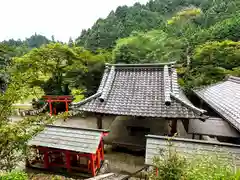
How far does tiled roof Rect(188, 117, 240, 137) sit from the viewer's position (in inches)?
302

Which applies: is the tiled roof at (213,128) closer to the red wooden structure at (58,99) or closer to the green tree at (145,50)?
the green tree at (145,50)

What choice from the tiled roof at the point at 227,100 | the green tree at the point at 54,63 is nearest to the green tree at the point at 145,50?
the green tree at the point at 54,63

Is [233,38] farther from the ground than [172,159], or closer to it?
farther from the ground

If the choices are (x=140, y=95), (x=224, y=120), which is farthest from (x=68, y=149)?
(x=224, y=120)

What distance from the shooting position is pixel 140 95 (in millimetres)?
8945

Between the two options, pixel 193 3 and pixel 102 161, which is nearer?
pixel 102 161

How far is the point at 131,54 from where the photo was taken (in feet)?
57.1

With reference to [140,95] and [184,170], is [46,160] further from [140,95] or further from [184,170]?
[184,170]

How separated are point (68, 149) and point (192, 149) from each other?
4908 millimetres

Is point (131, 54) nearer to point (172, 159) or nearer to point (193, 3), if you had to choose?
point (172, 159)

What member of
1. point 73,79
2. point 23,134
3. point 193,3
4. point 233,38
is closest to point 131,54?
point 73,79

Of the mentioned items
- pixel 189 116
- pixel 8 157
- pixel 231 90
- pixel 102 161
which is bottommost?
pixel 102 161

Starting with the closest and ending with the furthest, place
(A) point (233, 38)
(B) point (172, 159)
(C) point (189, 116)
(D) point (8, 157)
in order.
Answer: (B) point (172, 159) < (D) point (8, 157) < (C) point (189, 116) < (A) point (233, 38)

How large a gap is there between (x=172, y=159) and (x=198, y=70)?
1544cm
